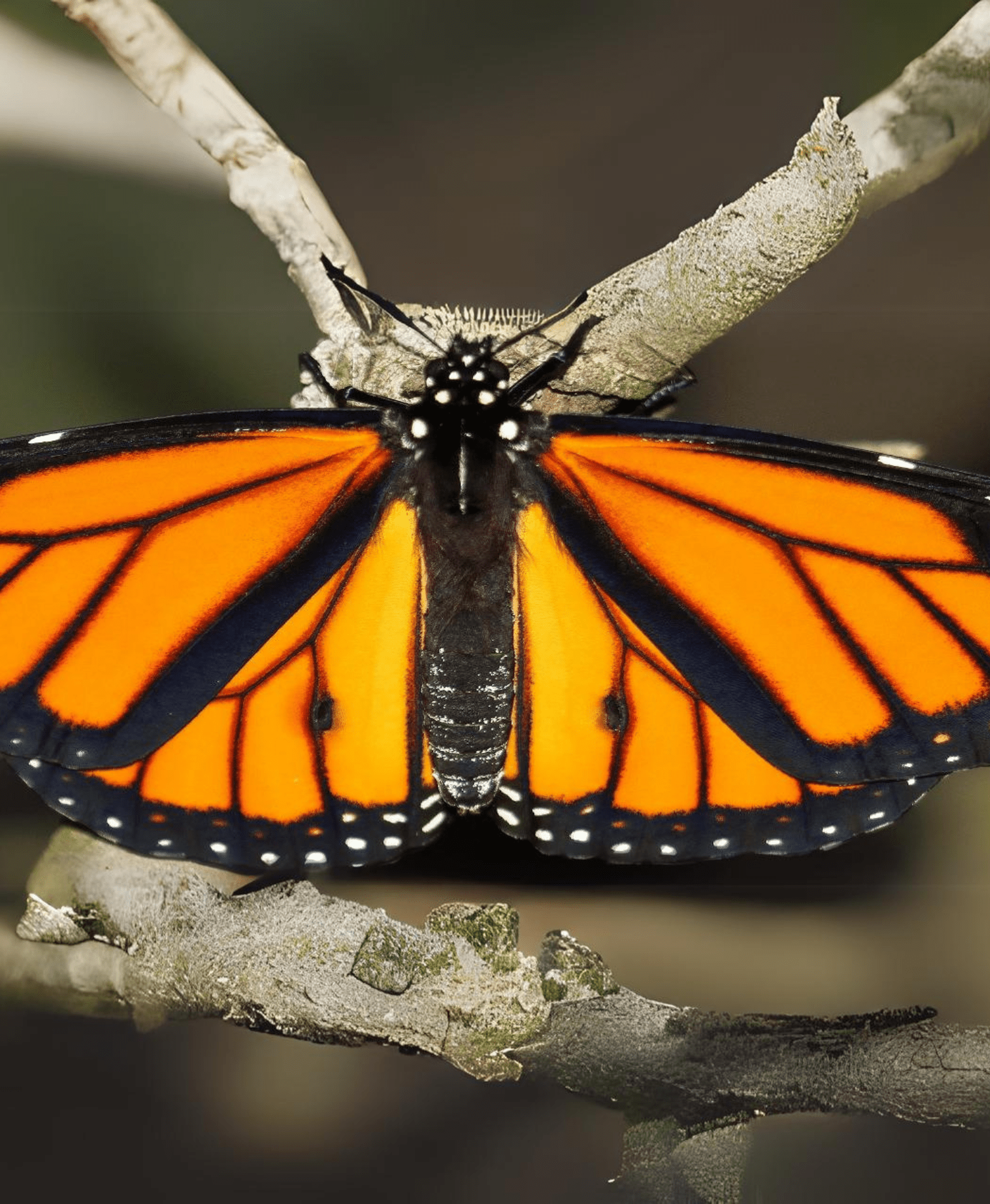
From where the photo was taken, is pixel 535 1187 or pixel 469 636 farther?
pixel 535 1187

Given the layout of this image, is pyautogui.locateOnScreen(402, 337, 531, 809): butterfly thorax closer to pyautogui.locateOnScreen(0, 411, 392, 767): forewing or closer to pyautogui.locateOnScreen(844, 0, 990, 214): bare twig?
pyautogui.locateOnScreen(0, 411, 392, 767): forewing

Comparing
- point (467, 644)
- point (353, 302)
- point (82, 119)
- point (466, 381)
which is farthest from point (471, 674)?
point (82, 119)

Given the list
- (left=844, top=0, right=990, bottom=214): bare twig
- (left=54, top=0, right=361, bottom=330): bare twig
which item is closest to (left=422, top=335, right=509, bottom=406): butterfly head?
(left=54, top=0, right=361, bottom=330): bare twig

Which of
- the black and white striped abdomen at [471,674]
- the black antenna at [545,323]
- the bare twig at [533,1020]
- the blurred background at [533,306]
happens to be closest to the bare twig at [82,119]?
the blurred background at [533,306]

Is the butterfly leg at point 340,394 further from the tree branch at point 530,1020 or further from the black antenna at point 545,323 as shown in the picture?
the tree branch at point 530,1020

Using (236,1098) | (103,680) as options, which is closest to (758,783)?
(103,680)

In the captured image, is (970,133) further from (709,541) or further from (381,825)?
(381,825)
